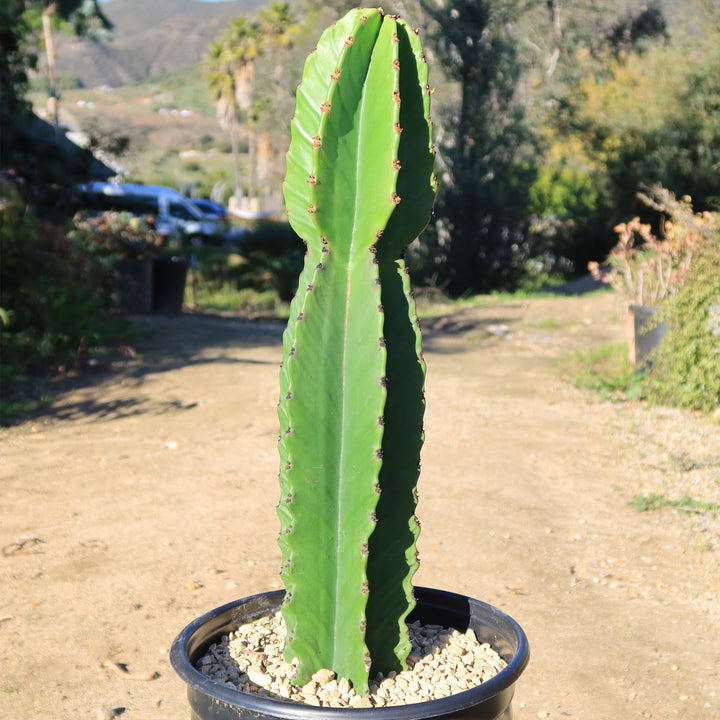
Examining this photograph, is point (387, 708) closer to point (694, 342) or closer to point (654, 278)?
point (694, 342)

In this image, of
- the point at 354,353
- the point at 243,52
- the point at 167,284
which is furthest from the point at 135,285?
the point at 243,52

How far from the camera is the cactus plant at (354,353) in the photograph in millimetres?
1852

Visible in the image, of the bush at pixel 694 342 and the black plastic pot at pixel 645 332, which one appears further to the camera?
the black plastic pot at pixel 645 332

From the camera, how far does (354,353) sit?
1.86 metres

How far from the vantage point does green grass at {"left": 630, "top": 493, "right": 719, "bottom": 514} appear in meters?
4.57

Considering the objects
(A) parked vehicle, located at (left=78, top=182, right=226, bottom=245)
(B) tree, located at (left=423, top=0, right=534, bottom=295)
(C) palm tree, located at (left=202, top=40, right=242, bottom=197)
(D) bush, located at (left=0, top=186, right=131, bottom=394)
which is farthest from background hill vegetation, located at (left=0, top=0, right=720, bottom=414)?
(C) palm tree, located at (left=202, top=40, right=242, bottom=197)

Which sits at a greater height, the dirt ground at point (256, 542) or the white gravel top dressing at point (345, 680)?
the white gravel top dressing at point (345, 680)

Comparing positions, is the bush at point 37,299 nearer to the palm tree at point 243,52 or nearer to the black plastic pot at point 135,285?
the black plastic pot at point 135,285

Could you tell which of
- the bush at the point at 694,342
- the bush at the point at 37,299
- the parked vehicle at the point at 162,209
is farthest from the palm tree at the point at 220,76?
the bush at the point at 694,342

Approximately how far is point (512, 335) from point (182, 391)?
5128mm

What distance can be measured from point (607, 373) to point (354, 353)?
6.47 meters

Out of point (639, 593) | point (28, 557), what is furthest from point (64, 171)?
point (639, 593)

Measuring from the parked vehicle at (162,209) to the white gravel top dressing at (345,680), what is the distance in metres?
11.7

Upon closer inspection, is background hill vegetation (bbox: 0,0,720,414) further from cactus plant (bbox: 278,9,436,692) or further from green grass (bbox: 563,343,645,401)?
cactus plant (bbox: 278,9,436,692)
